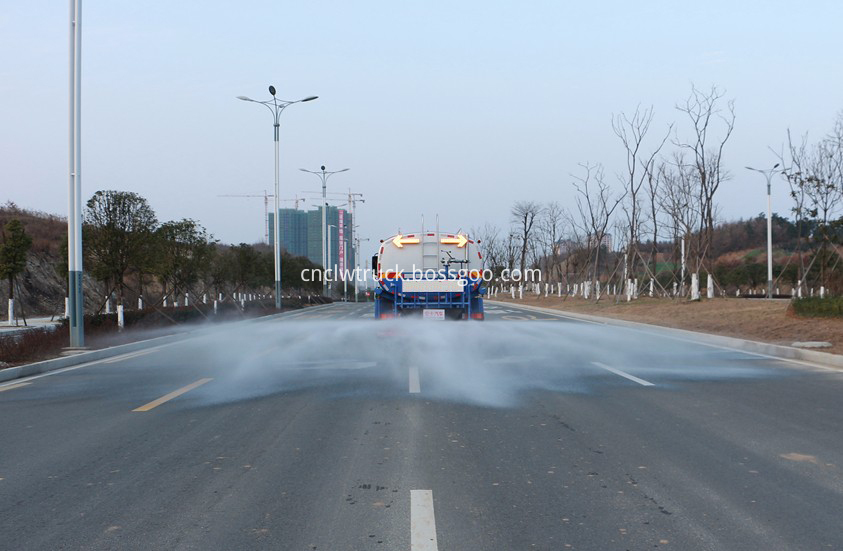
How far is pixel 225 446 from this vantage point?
6.31 metres

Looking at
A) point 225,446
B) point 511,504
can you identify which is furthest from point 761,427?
point 225,446

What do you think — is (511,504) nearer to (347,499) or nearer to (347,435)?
(347,499)

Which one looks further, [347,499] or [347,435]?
[347,435]

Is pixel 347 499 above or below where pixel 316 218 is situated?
below

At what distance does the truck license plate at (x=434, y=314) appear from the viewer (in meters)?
19.5

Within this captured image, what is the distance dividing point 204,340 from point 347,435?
43.9ft

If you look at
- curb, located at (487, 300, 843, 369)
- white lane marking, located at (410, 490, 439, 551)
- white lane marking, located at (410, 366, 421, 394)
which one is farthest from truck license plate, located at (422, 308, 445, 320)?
white lane marking, located at (410, 490, 439, 551)

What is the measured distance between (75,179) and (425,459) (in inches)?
485

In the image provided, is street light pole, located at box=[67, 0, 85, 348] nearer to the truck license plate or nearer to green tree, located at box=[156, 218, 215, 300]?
the truck license plate

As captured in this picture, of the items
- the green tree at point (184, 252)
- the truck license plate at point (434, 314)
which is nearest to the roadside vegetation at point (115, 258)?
the green tree at point (184, 252)

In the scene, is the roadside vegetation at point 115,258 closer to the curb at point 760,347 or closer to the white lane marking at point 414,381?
the white lane marking at point 414,381

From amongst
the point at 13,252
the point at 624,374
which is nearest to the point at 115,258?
the point at 13,252

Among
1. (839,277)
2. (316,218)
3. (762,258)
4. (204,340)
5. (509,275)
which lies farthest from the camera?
(316,218)

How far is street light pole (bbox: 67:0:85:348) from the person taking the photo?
1486 cm
